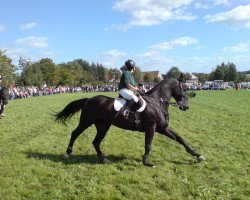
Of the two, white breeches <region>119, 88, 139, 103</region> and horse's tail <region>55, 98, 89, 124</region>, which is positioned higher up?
white breeches <region>119, 88, 139, 103</region>

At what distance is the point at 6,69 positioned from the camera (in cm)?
8181

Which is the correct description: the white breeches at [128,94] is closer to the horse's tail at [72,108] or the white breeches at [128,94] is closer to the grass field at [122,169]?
the horse's tail at [72,108]

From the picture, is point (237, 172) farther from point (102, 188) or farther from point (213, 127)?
point (213, 127)

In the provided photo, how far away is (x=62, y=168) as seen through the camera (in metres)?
10.2

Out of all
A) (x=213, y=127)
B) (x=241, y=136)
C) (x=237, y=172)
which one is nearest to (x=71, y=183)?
(x=237, y=172)

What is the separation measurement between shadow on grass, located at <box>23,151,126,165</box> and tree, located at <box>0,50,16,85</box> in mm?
69477

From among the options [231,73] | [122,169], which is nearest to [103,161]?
[122,169]

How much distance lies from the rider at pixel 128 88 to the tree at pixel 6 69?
71034mm

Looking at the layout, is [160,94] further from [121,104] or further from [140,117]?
[121,104]

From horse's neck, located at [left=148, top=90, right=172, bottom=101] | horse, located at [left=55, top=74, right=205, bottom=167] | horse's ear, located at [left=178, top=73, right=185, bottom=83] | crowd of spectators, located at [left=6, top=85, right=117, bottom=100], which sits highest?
horse's ear, located at [left=178, top=73, right=185, bottom=83]

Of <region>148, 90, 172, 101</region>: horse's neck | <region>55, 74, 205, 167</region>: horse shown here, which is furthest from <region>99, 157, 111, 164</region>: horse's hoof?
<region>148, 90, 172, 101</region>: horse's neck

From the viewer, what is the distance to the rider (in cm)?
1075

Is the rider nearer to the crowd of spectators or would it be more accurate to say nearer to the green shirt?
the green shirt

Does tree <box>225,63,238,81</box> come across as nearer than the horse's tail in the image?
No
